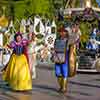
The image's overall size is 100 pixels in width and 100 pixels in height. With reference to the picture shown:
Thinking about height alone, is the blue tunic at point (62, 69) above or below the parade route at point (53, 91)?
above

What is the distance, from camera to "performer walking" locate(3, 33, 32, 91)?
473 inches

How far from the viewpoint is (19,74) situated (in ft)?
39.5

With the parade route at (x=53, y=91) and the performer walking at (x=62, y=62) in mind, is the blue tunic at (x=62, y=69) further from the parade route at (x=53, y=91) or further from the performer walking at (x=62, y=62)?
the parade route at (x=53, y=91)

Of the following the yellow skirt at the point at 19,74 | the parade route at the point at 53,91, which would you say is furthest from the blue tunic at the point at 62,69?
the yellow skirt at the point at 19,74

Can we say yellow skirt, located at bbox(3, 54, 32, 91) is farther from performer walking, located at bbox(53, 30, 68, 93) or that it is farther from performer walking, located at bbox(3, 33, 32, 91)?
performer walking, located at bbox(53, 30, 68, 93)

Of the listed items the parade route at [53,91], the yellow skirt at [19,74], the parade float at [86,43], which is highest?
the parade float at [86,43]

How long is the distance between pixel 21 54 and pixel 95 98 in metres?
2.57

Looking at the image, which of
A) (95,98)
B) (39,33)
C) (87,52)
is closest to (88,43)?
(87,52)

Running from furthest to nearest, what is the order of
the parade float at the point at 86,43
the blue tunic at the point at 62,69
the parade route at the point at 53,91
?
the parade float at the point at 86,43 → the blue tunic at the point at 62,69 → the parade route at the point at 53,91

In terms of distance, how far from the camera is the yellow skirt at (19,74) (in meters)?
12.0

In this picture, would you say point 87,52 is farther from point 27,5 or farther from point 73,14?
point 27,5

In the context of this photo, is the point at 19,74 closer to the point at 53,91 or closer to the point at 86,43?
the point at 53,91

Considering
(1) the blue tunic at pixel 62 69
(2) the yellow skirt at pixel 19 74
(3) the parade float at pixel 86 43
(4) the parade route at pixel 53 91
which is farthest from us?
(3) the parade float at pixel 86 43

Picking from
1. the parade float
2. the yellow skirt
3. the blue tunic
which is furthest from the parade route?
the parade float
